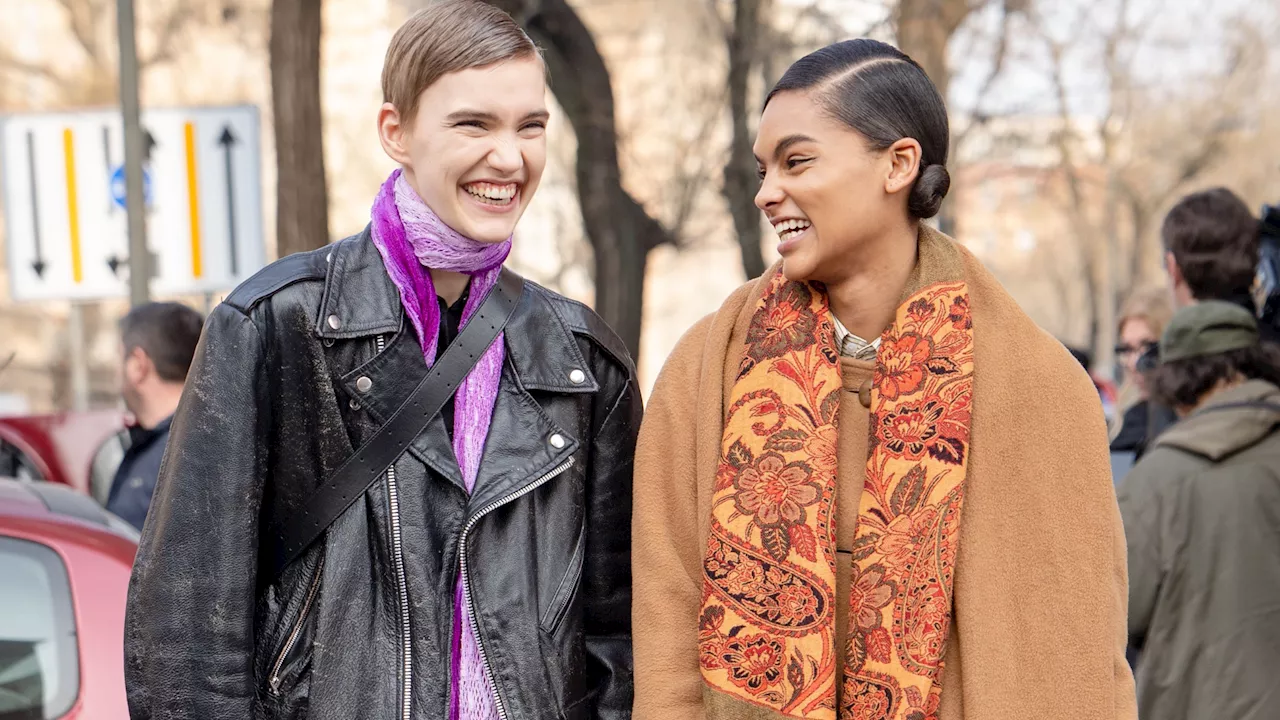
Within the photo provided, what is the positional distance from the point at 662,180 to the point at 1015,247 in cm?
4452

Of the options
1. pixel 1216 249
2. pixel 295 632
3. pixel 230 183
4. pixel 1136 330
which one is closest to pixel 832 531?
pixel 295 632

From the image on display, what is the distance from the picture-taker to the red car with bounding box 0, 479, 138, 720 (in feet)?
12.2

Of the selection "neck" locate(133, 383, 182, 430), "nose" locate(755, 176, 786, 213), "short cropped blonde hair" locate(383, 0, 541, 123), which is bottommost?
"neck" locate(133, 383, 182, 430)

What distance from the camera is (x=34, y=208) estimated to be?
7.76 meters

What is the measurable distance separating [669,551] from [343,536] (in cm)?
58

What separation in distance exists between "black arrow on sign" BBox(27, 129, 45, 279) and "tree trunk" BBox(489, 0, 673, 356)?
15.1 ft

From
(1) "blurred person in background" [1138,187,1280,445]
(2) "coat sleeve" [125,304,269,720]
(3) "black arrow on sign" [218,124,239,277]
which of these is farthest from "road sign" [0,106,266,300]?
(2) "coat sleeve" [125,304,269,720]

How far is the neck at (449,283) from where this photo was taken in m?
2.88

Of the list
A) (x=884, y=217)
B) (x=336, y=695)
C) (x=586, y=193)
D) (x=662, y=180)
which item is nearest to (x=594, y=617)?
(x=336, y=695)

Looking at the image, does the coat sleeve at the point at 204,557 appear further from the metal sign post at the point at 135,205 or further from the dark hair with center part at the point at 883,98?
the metal sign post at the point at 135,205

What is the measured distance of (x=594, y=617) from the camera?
295 centimetres

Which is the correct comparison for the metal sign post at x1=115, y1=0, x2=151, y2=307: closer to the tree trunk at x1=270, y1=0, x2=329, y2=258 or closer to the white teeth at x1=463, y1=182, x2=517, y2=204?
the tree trunk at x1=270, y1=0, x2=329, y2=258

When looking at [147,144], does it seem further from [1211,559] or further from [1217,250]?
[1211,559]

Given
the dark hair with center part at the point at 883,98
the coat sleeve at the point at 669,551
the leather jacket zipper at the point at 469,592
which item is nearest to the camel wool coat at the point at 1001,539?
the coat sleeve at the point at 669,551
